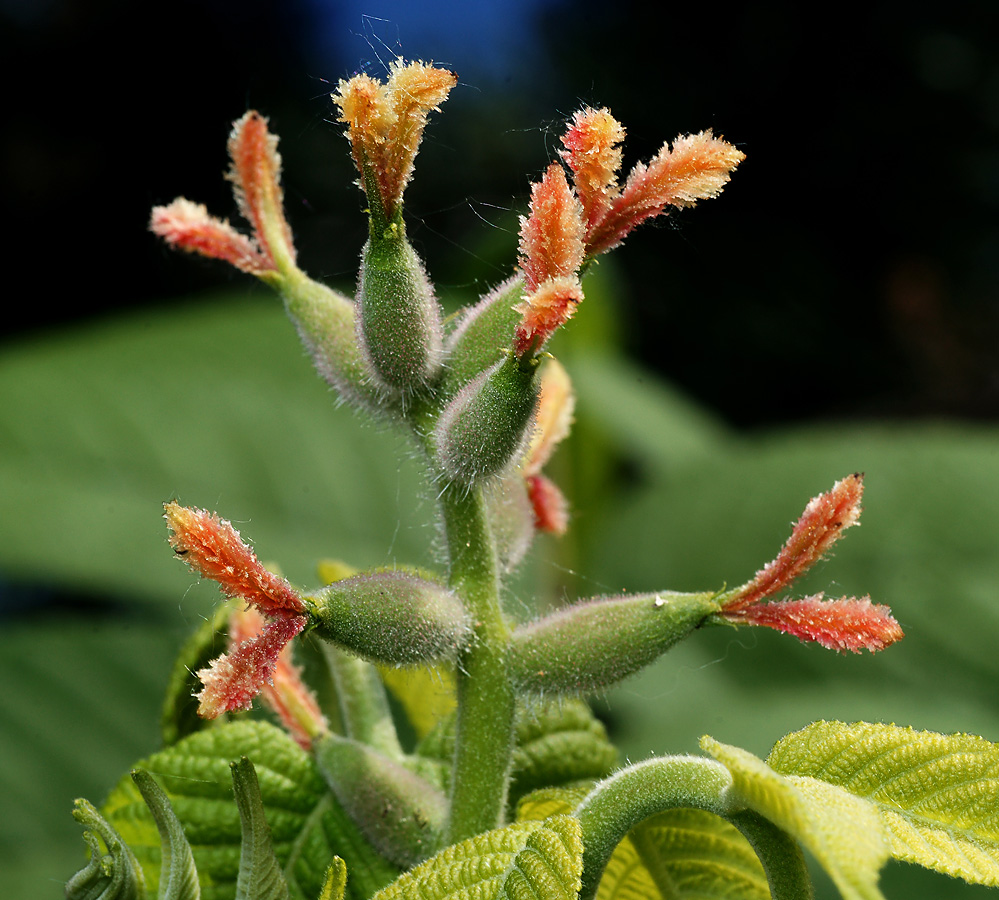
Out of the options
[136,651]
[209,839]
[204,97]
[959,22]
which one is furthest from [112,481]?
[959,22]

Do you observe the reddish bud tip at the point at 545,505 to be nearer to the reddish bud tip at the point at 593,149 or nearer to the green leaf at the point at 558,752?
the green leaf at the point at 558,752

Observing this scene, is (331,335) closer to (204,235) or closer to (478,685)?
(204,235)

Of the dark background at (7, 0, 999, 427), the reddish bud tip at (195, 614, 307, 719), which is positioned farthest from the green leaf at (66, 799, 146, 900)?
the dark background at (7, 0, 999, 427)

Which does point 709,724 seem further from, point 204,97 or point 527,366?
point 204,97

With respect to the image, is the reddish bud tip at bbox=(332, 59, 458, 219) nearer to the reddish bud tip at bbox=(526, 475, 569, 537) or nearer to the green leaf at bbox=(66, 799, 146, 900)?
the reddish bud tip at bbox=(526, 475, 569, 537)

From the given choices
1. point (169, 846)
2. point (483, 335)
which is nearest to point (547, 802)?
point (169, 846)

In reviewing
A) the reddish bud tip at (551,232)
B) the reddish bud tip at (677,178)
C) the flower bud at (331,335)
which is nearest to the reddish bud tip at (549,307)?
the reddish bud tip at (551,232)
